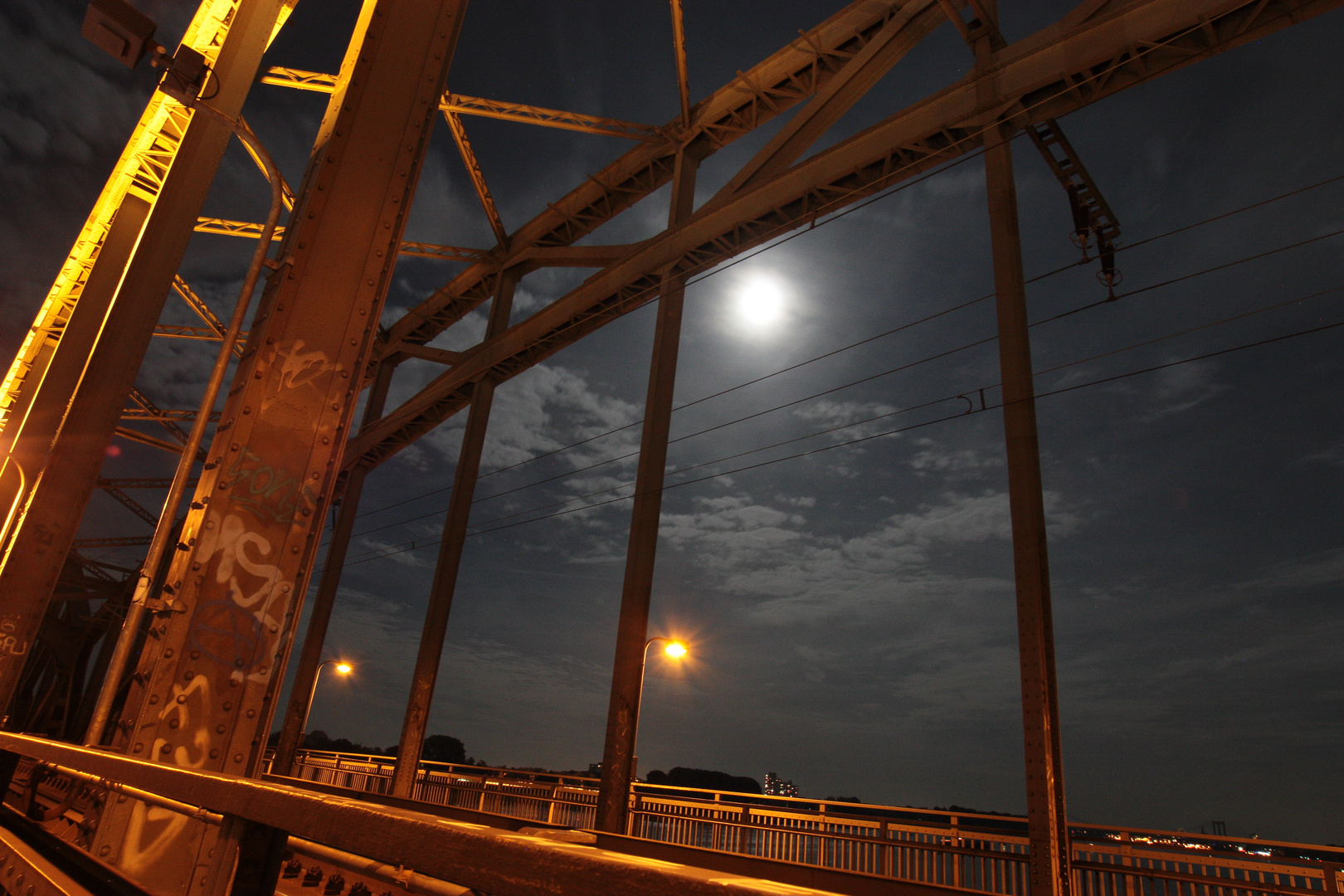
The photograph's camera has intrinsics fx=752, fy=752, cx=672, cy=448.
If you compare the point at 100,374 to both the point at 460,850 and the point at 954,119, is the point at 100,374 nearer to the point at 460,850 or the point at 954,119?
the point at 460,850

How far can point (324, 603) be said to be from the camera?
28359mm

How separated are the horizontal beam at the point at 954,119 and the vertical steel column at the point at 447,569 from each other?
4.47 m

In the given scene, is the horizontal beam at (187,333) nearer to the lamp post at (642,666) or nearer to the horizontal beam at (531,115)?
the horizontal beam at (531,115)

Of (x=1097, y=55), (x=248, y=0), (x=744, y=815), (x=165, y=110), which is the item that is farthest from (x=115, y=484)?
(x=1097, y=55)

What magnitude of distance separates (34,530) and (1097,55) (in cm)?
1656

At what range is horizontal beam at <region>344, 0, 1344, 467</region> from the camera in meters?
11.2

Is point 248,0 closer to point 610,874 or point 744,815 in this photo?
point 610,874

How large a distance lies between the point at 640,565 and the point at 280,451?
41.1 feet

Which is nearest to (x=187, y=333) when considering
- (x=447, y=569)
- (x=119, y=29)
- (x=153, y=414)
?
(x=153, y=414)

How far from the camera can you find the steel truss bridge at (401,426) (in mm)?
3473

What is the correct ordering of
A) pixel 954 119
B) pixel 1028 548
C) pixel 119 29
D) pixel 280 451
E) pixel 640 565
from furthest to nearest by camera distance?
pixel 640 565, pixel 954 119, pixel 1028 548, pixel 119 29, pixel 280 451

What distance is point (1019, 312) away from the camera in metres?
12.1

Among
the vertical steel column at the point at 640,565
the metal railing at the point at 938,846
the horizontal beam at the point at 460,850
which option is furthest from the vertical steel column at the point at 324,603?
the horizontal beam at the point at 460,850

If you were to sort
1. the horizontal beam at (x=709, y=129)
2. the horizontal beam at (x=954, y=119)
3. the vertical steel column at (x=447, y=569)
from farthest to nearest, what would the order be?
the vertical steel column at (x=447, y=569) → the horizontal beam at (x=709, y=129) → the horizontal beam at (x=954, y=119)
